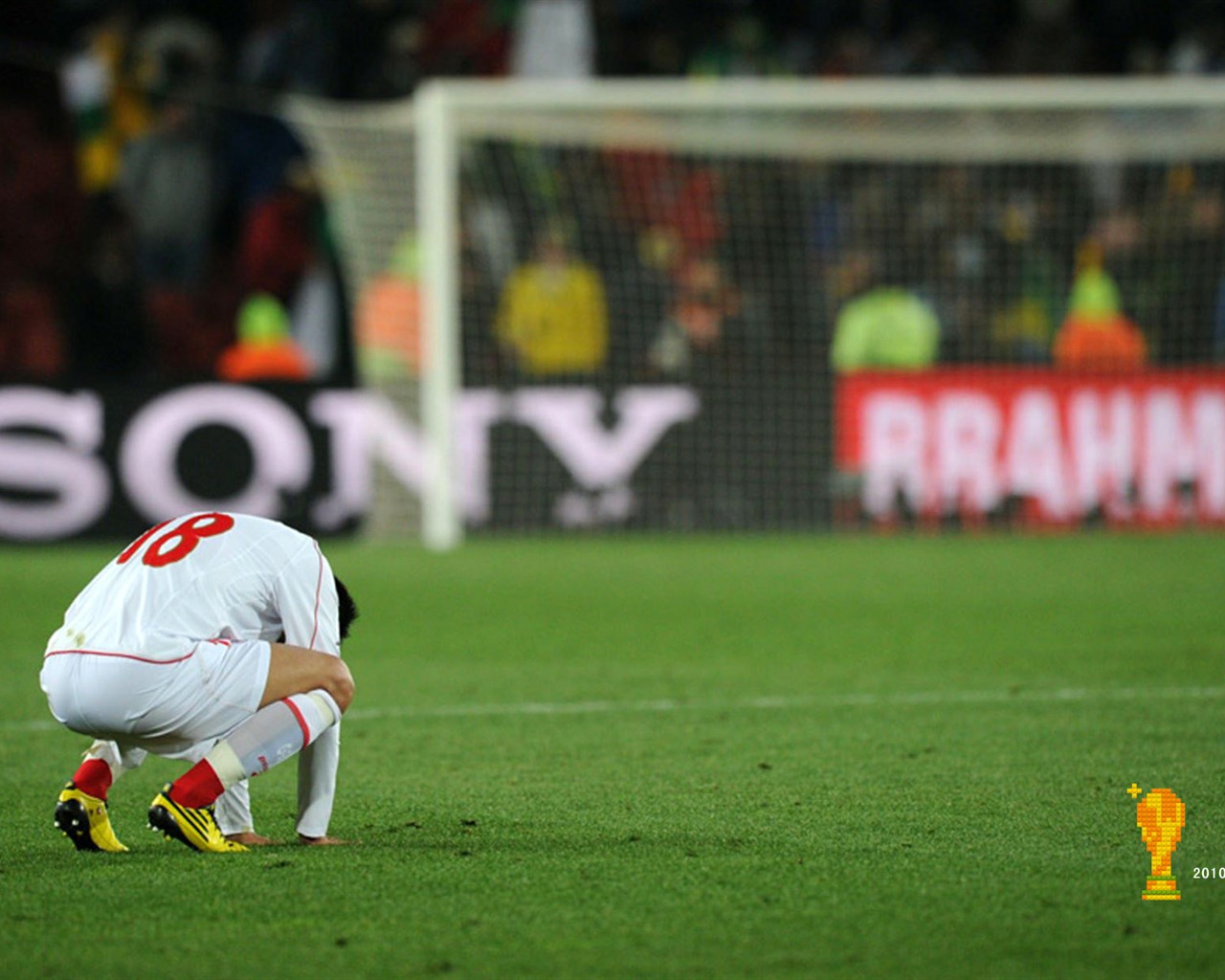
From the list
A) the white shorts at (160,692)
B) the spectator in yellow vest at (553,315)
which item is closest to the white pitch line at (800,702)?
the white shorts at (160,692)

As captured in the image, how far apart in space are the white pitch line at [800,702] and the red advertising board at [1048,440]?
24.8 feet

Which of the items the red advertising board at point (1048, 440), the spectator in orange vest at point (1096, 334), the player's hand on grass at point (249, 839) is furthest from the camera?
the spectator in orange vest at point (1096, 334)

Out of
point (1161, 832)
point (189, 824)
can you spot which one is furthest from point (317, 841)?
point (1161, 832)

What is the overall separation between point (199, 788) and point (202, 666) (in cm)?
29

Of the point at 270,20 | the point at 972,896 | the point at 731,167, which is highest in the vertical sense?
the point at 270,20

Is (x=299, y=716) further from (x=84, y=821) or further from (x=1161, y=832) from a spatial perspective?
(x=1161, y=832)

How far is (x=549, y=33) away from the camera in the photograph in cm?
1920

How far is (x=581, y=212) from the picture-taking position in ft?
56.4

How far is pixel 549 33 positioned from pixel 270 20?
305cm

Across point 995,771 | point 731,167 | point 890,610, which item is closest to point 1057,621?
point 890,610

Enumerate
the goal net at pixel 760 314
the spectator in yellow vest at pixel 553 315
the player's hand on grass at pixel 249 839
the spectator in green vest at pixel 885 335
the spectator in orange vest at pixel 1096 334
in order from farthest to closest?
the spectator in green vest at pixel 885 335 < the spectator in orange vest at pixel 1096 334 < the spectator in yellow vest at pixel 553 315 < the goal net at pixel 760 314 < the player's hand on grass at pixel 249 839

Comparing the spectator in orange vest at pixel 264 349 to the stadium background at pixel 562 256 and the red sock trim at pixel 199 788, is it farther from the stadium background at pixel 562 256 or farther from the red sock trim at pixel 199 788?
the red sock trim at pixel 199 788

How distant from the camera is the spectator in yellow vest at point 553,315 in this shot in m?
16.2

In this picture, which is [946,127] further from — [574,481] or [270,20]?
[270,20]
